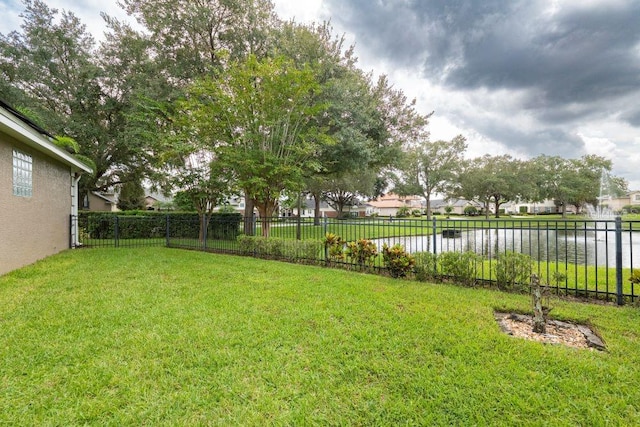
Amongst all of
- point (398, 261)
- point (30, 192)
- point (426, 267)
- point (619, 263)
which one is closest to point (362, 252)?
point (398, 261)

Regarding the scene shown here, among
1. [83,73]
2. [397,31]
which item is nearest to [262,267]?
[397,31]

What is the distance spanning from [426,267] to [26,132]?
352 inches

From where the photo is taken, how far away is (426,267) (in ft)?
17.7

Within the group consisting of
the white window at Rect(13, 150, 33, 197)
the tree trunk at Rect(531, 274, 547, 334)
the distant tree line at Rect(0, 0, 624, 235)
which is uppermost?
the distant tree line at Rect(0, 0, 624, 235)

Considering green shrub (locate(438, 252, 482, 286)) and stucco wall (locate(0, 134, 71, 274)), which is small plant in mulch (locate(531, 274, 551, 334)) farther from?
stucco wall (locate(0, 134, 71, 274))

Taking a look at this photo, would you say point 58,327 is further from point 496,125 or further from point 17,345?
point 496,125

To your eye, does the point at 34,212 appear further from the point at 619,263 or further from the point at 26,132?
the point at 619,263

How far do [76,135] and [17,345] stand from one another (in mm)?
15055

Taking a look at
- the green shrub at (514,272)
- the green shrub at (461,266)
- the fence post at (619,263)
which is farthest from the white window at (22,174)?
the fence post at (619,263)

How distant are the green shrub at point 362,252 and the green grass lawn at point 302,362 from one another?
1744 mm

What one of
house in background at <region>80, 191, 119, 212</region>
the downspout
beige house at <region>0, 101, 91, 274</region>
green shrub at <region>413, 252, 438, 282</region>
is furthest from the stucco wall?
house in background at <region>80, 191, 119, 212</region>

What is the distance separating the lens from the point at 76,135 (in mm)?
13641

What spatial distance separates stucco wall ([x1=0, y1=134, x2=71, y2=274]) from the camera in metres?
5.95

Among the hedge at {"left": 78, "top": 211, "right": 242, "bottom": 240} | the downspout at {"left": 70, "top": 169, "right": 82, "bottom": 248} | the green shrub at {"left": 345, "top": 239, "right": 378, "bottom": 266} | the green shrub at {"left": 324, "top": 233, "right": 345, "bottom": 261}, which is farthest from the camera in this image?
the hedge at {"left": 78, "top": 211, "right": 242, "bottom": 240}
